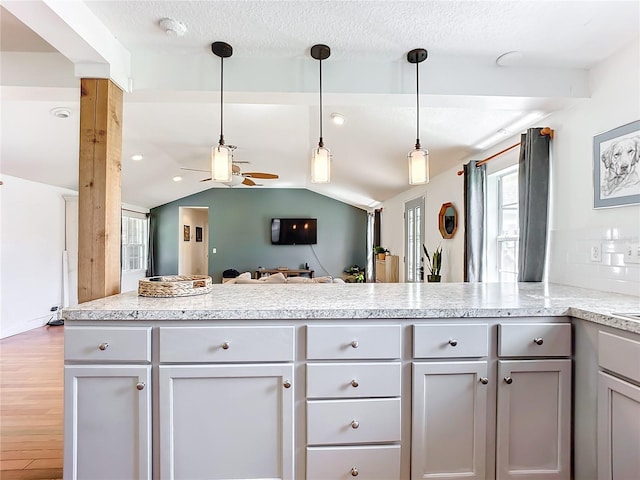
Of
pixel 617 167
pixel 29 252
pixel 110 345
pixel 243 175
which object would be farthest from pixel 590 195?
pixel 29 252

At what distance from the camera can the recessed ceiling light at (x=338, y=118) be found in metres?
3.41

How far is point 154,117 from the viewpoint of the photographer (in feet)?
12.0

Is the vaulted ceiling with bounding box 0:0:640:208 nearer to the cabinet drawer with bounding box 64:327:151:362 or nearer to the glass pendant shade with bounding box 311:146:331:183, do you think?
the glass pendant shade with bounding box 311:146:331:183

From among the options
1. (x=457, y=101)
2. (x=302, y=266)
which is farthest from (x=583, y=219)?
(x=302, y=266)

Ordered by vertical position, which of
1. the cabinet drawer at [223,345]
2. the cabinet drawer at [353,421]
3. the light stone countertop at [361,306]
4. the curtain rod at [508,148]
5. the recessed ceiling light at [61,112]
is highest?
the recessed ceiling light at [61,112]

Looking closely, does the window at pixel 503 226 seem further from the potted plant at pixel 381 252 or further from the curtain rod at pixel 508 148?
the potted plant at pixel 381 252

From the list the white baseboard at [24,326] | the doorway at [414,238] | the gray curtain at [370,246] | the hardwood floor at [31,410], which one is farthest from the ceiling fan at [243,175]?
the white baseboard at [24,326]

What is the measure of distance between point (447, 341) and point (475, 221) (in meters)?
2.15

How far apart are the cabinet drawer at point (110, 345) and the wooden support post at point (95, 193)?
445mm

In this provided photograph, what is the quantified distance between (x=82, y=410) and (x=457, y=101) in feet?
8.39

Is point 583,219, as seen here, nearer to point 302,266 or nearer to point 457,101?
point 457,101

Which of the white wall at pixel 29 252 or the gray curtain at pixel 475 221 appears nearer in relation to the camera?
the gray curtain at pixel 475 221

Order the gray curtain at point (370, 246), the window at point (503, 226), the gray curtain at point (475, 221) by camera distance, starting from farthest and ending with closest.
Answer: the gray curtain at point (370, 246), the gray curtain at point (475, 221), the window at point (503, 226)

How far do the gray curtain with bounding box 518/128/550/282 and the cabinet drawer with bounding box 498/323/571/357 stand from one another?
3.26ft
